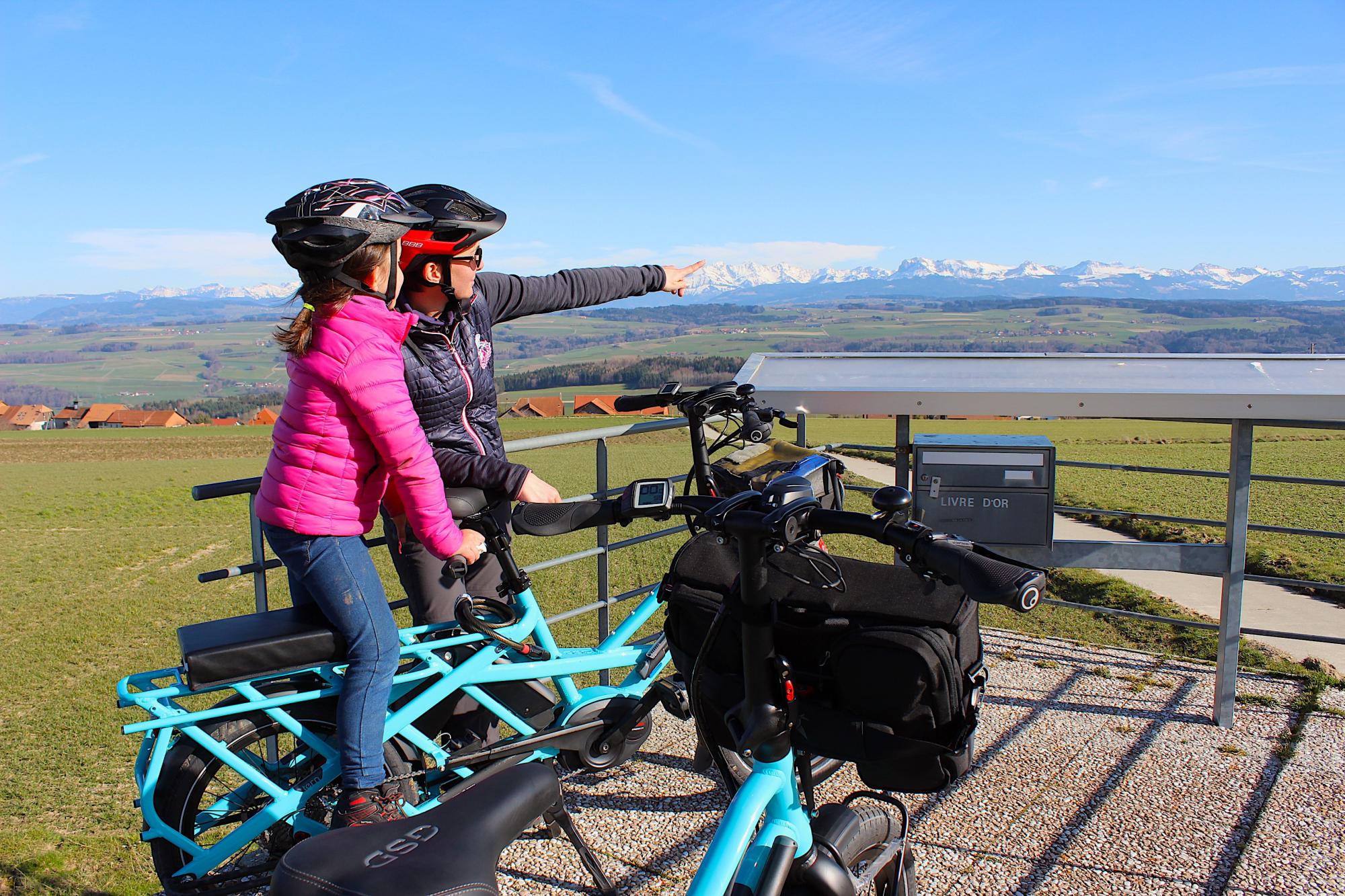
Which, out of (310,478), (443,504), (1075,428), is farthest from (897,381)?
(1075,428)

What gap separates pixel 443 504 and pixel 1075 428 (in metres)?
40.0

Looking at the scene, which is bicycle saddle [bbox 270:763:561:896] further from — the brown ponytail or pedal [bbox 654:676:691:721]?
pedal [bbox 654:676:691:721]

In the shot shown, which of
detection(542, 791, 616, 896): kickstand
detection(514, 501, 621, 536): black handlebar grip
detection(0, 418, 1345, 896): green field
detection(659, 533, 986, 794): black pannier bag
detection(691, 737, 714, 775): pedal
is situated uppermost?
detection(514, 501, 621, 536): black handlebar grip

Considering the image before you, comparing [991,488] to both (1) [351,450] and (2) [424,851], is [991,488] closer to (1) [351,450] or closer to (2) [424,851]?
(1) [351,450]

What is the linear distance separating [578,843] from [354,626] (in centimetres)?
92

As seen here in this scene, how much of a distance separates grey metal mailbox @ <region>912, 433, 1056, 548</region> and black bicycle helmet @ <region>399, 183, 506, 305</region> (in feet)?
8.20

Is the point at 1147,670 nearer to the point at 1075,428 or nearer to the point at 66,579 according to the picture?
the point at 66,579

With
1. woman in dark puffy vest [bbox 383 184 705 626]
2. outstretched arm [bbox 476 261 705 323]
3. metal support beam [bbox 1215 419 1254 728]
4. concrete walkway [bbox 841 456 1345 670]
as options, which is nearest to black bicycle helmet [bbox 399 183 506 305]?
woman in dark puffy vest [bbox 383 184 705 626]

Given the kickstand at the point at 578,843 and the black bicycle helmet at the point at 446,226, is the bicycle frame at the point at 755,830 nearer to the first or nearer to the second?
the kickstand at the point at 578,843

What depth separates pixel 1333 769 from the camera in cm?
399

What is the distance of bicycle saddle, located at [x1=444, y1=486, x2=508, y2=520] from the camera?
3.01 meters

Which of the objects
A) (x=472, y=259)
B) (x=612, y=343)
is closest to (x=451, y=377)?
(x=472, y=259)

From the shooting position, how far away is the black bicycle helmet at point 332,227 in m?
2.61

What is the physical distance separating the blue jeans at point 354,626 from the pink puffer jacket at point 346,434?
7cm
